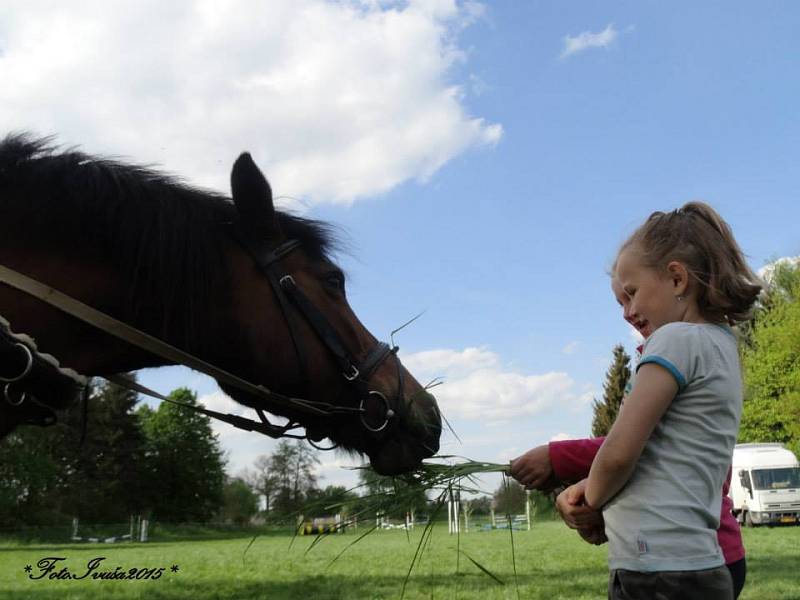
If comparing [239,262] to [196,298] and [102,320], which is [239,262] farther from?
[102,320]

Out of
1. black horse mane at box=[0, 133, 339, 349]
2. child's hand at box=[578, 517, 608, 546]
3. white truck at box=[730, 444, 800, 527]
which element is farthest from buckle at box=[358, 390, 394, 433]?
white truck at box=[730, 444, 800, 527]

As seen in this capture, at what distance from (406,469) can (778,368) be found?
119 ft

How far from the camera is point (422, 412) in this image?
272cm

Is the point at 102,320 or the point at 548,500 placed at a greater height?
the point at 102,320

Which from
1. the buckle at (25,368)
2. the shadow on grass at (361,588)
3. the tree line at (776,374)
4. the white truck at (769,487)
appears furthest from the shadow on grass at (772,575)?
the tree line at (776,374)

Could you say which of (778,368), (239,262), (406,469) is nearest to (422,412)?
(406,469)

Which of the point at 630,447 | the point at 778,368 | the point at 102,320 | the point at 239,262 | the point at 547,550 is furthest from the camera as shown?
the point at 778,368

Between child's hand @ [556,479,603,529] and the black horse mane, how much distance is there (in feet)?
4.38

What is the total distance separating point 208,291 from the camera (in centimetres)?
244

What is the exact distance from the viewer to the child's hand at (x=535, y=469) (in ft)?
6.37

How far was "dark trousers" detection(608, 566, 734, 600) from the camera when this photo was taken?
153cm

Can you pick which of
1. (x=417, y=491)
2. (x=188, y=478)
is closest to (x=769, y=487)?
(x=417, y=491)

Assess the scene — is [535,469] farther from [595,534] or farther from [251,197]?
[251,197]

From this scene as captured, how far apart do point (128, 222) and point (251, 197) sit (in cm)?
44
